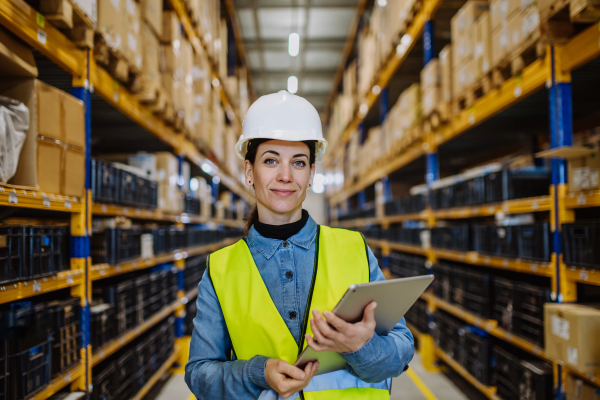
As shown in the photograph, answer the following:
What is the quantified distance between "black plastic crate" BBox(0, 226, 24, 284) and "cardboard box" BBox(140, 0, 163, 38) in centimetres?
244

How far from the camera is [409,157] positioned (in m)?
5.73

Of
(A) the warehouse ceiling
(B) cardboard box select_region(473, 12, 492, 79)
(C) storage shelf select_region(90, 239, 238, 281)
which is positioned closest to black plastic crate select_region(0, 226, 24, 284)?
(C) storage shelf select_region(90, 239, 238, 281)

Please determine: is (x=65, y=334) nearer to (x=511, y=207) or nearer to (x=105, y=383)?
(x=105, y=383)

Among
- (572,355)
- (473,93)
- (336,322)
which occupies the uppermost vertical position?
(473,93)

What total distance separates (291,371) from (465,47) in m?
3.56

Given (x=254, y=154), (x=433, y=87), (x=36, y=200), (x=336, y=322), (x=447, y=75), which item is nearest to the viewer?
(x=336, y=322)

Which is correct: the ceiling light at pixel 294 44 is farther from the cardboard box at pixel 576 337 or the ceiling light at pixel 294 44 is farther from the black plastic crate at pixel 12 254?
the black plastic crate at pixel 12 254

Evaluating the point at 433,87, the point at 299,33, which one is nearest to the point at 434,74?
the point at 433,87

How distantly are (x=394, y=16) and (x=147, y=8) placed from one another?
335 centimetres

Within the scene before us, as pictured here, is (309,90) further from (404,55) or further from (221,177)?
(404,55)

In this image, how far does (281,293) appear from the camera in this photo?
59.1 inches

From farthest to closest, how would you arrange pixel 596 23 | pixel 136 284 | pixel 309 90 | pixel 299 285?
pixel 309 90 → pixel 136 284 → pixel 596 23 → pixel 299 285

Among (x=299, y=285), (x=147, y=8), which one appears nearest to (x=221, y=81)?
(x=147, y=8)

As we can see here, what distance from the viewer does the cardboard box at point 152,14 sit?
3.67 m
